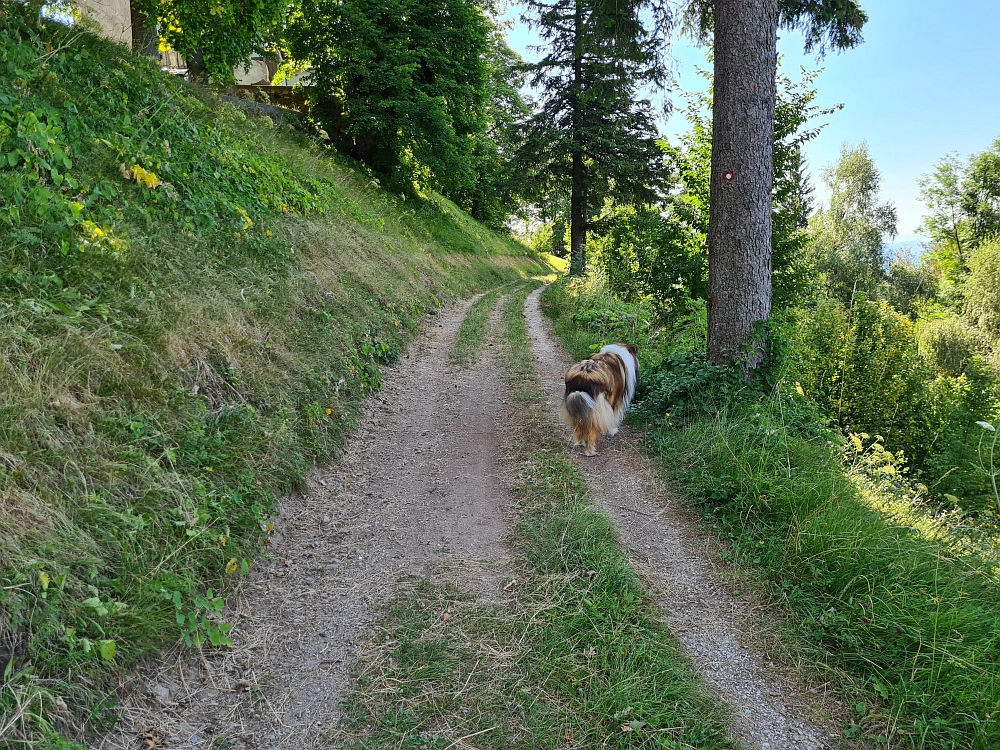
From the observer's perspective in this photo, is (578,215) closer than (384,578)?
No

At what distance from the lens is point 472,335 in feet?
36.5

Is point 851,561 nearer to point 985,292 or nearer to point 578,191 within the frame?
point 578,191

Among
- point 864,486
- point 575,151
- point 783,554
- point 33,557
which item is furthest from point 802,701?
point 575,151

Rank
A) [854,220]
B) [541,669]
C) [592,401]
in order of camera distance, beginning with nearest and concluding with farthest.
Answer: [541,669] < [592,401] < [854,220]

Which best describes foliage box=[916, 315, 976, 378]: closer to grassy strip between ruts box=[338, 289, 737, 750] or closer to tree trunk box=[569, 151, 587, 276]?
tree trunk box=[569, 151, 587, 276]

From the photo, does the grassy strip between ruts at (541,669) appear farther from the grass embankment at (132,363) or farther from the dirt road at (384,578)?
the grass embankment at (132,363)

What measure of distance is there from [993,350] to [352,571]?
1112 inches

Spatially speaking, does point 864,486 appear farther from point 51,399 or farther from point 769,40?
point 51,399

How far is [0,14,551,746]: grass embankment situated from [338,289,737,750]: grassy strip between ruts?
1.13 m

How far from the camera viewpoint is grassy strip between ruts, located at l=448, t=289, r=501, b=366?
9559 mm

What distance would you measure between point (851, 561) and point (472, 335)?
326 inches

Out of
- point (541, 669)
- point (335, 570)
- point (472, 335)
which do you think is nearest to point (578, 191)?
point (472, 335)

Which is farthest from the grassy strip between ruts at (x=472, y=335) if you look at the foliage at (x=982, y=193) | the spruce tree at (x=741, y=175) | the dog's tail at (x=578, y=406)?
the foliage at (x=982, y=193)

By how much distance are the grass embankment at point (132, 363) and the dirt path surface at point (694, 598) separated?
2.97 m
